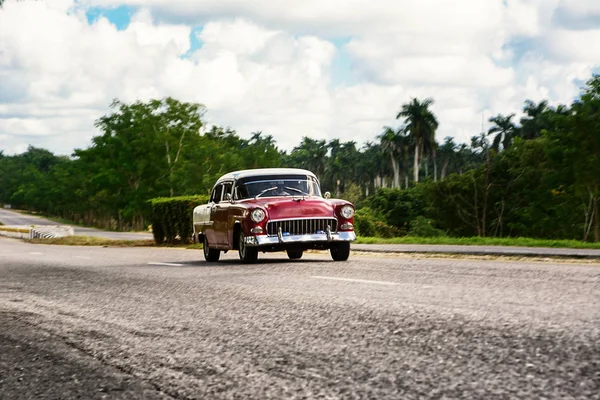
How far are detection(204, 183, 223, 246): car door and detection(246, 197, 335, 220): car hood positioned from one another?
2.02 meters

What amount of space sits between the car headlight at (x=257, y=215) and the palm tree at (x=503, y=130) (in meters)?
80.3

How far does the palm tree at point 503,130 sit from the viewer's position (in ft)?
309

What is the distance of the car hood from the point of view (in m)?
16.7

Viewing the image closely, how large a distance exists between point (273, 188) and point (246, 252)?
162cm

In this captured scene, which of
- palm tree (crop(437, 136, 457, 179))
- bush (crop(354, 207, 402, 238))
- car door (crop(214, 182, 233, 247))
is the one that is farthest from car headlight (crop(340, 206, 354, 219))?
palm tree (crop(437, 136, 457, 179))

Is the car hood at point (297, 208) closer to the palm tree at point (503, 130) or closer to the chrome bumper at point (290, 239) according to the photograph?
the chrome bumper at point (290, 239)

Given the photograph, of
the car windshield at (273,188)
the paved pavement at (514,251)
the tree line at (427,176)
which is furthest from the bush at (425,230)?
the car windshield at (273,188)

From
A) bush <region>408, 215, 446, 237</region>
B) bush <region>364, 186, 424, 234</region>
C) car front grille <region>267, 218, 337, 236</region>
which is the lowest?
car front grille <region>267, 218, 337, 236</region>

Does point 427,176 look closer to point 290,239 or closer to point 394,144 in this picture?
point 394,144

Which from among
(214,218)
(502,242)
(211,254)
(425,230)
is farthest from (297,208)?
(425,230)

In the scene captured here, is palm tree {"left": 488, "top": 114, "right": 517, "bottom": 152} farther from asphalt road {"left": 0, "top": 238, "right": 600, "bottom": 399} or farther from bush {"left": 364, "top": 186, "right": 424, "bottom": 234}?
asphalt road {"left": 0, "top": 238, "right": 600, "bottom": 399}

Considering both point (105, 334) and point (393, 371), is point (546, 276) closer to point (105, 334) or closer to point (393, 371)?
point (105, 334)

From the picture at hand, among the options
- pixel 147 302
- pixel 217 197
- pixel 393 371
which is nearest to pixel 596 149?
pixel 217 197

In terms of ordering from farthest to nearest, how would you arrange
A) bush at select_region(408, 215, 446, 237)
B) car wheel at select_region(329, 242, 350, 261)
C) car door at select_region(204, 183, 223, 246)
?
1. bush at select_region(408, 215, 446, 237)
2. car door at select_region(204, 183, 223, 246)
3. car wheel at select_region(329, 242, 350, 261)
